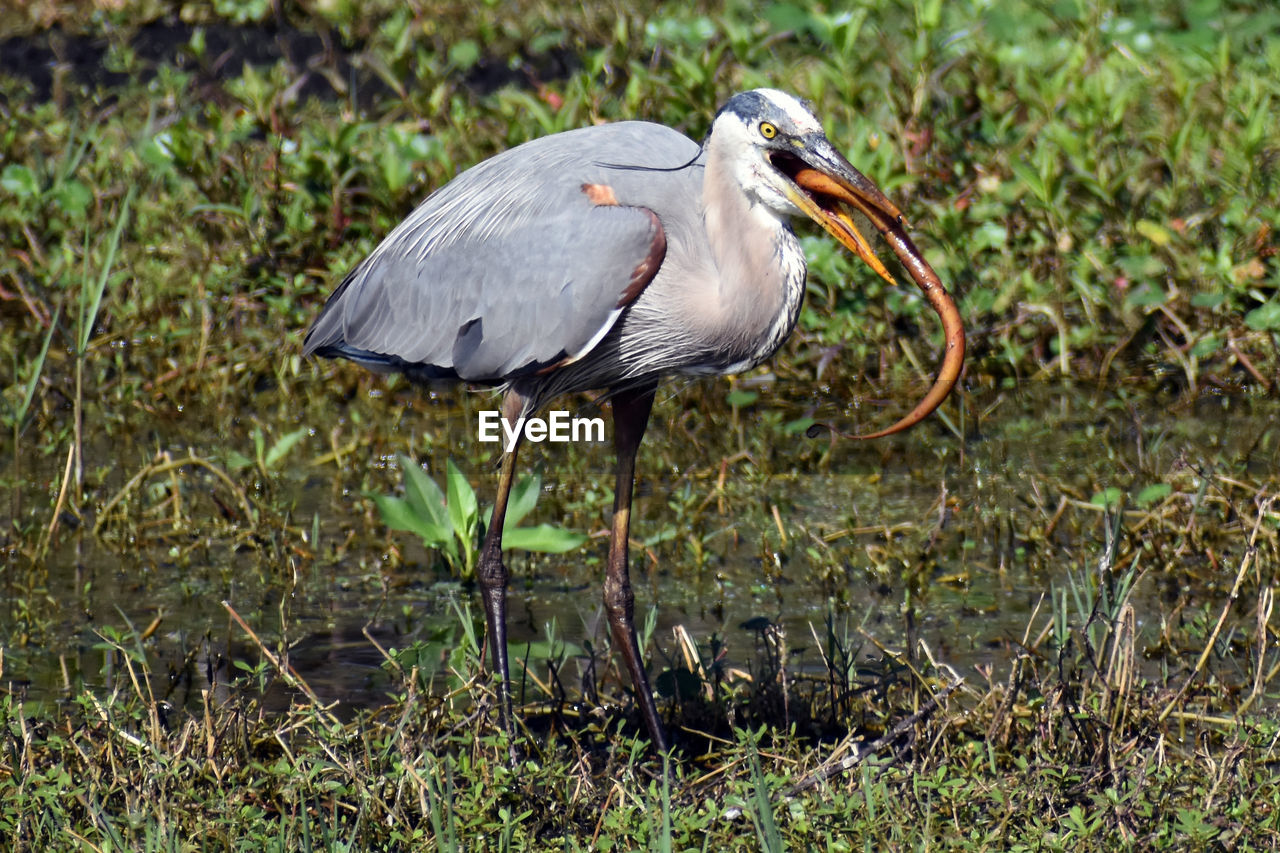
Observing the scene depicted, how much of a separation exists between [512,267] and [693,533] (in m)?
1.33

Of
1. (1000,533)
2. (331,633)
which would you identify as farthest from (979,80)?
(331,633)

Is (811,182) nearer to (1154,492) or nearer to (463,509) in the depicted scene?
(463,509)

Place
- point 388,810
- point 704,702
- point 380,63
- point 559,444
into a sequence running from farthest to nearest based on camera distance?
point 380,63 → point 559,444 → point 704,702 → point 388,810

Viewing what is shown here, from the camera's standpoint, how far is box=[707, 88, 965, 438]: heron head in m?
3.28

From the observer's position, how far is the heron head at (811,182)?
328 centimetres

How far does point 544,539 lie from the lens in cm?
440

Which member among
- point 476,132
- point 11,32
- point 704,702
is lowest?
point 704,702

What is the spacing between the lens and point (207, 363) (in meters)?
5.76

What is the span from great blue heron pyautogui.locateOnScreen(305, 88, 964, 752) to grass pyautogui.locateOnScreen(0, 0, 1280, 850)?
0.45m

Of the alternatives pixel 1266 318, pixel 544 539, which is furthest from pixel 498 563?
pixel 1266 318

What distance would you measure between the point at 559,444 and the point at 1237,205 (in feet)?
7.86

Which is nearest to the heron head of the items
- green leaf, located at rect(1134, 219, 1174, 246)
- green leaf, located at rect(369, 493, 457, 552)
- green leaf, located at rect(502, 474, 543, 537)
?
green leaf, located at rect(502, 474, 543, 537)

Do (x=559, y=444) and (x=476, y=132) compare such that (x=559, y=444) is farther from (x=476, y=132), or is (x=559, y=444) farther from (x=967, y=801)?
(x=967, y=801)

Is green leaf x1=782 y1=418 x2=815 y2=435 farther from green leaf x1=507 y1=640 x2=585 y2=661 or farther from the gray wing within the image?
the gray wing
